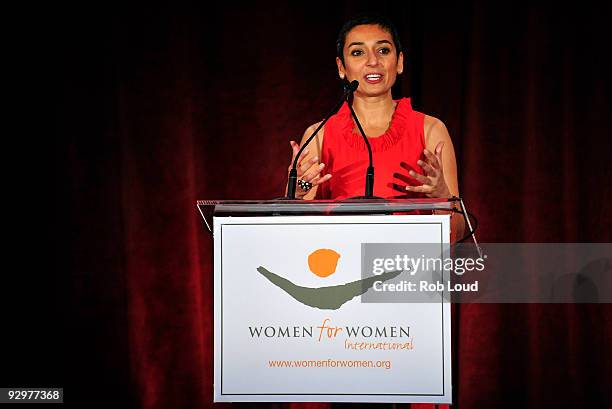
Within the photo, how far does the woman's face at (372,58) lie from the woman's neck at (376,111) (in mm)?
24

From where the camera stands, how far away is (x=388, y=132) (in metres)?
2.50

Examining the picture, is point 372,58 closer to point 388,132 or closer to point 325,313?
point 388,132

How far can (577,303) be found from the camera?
282 centimetres

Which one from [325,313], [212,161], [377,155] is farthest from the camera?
[212,161]

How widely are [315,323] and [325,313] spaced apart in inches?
1.2

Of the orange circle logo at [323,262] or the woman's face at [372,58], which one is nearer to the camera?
the orange circle logo at [323,262]

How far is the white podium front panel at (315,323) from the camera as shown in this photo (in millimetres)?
1438

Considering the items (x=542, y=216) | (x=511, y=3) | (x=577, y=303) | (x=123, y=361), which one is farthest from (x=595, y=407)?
(x=123, y=361)

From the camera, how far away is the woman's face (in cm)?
250

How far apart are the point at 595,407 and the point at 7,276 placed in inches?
92.2

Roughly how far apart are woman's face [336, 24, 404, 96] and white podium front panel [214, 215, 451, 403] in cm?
116

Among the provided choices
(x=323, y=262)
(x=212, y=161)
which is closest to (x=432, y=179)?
(x=323, y=262)

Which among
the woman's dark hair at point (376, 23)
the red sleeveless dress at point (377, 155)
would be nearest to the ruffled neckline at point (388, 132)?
the red sleeveless dress at point (377, 155)

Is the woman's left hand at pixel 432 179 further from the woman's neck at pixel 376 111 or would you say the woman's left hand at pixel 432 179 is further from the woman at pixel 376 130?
the woman's neck at pixel 376 111
